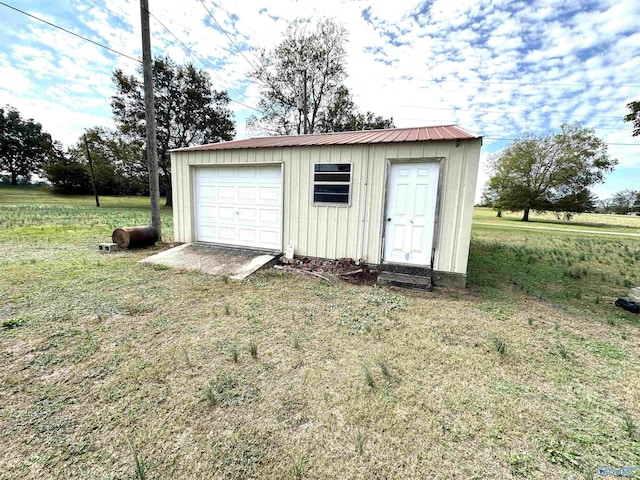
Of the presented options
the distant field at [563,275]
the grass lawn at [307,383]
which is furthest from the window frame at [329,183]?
the distant field at [563,275]

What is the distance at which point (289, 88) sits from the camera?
2080 cm

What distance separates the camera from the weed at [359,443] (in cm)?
168

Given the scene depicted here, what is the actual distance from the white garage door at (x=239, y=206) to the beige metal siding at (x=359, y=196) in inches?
9.9

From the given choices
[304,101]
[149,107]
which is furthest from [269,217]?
[304,101]

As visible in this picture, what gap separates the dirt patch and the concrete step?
7.6 inches

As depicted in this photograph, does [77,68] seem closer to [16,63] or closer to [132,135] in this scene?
[16,63]

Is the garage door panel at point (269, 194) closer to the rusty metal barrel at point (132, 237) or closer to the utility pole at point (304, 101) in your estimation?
the rusty metal barrel at point (132, 237)

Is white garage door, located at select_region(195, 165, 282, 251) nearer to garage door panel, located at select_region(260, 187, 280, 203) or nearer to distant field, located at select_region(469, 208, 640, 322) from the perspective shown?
garage door panel, located at select_region(260, 187, 280, 203)

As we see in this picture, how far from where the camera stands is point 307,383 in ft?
7.59

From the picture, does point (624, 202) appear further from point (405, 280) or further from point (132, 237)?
point (132, 237)

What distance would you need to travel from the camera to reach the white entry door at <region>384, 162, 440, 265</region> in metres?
5.05

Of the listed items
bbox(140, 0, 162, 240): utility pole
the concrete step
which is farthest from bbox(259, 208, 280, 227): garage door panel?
bbox(140, 0, 162, 240): utility pole

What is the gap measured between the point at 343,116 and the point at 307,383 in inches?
874

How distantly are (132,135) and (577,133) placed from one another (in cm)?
4022
